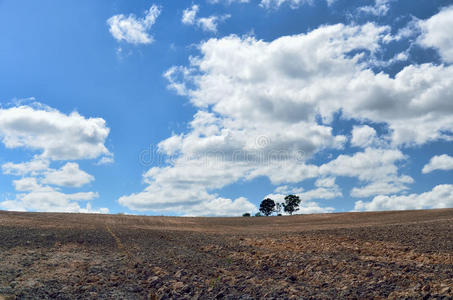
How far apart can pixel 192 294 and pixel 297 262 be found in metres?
5.51

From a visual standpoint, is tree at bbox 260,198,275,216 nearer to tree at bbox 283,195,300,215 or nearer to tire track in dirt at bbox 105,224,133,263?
tree at bbox 283,195,300,215

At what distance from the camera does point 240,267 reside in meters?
15.1

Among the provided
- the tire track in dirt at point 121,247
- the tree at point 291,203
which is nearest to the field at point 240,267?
the tire track in dirt at point 121,247

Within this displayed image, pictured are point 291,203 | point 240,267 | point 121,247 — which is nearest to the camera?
point 240,267

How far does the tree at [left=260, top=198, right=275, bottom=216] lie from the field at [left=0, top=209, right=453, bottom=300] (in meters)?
81.0

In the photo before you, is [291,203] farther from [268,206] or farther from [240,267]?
[240,267]

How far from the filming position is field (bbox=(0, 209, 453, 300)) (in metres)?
11.3

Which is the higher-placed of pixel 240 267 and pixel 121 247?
pixel 121 247

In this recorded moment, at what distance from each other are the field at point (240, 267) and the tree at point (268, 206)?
8101cm

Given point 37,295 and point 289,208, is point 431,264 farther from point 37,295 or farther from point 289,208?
point 289,208

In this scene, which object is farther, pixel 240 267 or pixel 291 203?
pixel 291 203

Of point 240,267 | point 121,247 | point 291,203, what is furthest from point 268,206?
point 240,267

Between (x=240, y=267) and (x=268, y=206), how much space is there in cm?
9113

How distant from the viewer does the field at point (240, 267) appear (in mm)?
11297
